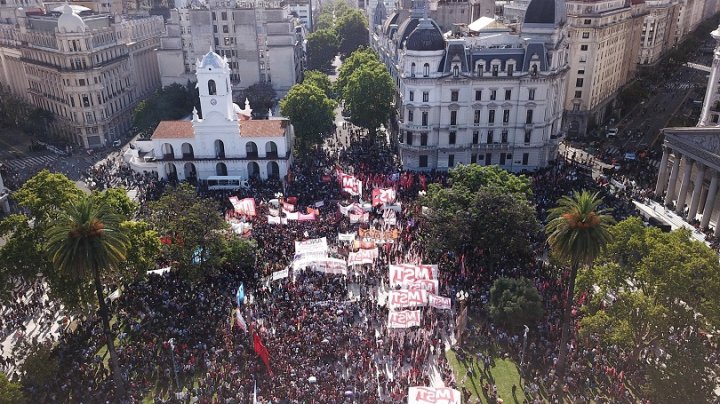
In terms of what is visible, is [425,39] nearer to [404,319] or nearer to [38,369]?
[404,319]

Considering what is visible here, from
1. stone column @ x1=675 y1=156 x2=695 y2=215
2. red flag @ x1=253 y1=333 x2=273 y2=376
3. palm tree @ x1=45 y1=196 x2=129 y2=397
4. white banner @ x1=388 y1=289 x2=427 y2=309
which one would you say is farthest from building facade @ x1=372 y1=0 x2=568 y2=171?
palm tree @ x1=45 y1=196 x2=129 y2=397

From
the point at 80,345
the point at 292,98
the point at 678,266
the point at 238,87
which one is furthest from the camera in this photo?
the point at 238,87

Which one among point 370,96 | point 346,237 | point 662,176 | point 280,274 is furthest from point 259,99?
point 662,176

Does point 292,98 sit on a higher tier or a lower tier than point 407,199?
higher

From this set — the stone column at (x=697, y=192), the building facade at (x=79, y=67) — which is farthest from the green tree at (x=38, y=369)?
the building facade at (x=79, y=67)

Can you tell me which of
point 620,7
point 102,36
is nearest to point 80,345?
point 102,36

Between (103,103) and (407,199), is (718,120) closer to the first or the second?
(407,199)

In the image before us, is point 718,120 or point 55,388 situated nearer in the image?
point 55,388
